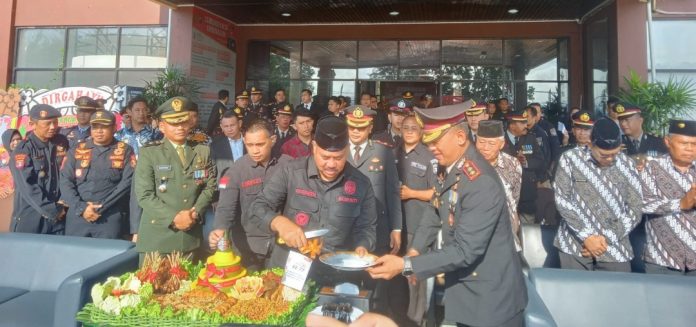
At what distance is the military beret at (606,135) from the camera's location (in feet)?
9.96

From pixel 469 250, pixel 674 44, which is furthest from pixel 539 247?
pixel 674 44

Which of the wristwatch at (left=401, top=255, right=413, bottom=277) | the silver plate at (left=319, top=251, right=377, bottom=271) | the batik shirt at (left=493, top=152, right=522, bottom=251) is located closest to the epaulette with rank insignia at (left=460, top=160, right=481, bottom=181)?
the wristwatch at (left=401, top=255, right=413, bottom=277)

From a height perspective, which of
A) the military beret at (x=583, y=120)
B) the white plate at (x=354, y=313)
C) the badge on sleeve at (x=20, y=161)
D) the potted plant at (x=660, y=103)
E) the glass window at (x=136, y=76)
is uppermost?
the glass window at (x=136, y=76)

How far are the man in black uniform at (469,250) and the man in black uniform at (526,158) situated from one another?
10.0 feet

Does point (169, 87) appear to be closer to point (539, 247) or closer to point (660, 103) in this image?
point (539, 247)

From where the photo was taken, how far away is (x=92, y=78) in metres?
10.8

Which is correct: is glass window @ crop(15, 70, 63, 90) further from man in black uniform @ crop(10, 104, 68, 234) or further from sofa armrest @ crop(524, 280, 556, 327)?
sofa armrest @ crop(524, 280, 556, 327)

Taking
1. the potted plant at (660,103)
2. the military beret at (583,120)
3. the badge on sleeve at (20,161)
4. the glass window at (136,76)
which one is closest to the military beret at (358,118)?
the military beret at (583,120)

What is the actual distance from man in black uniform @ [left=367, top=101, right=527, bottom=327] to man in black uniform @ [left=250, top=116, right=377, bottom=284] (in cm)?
42

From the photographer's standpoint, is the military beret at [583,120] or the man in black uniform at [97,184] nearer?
the man in black uniform at [97,184]

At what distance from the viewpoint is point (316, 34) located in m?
10.9

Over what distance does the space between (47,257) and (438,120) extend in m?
3.32

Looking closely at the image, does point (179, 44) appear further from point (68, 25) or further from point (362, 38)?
point (362, 38)

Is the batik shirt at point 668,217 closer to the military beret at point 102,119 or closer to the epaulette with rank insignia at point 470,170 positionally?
the epaulette with rank insignia at point 470,170
